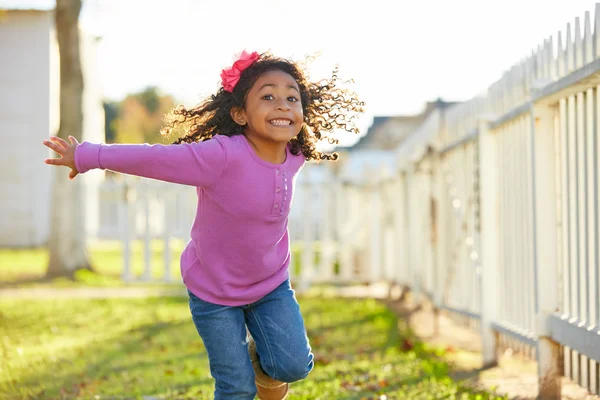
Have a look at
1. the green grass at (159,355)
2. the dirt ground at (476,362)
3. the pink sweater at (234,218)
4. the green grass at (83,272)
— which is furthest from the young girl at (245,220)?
the green grass at (83,272)

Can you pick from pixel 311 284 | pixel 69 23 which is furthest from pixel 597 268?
pixel 69 23

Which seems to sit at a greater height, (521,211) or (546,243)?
(521,211)

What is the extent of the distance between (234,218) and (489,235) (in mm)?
3042

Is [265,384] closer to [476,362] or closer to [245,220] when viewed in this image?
[245,220]

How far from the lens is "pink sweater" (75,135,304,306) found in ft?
12.0

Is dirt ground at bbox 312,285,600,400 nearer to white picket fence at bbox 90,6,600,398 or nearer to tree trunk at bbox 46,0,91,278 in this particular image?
white picket fence at bbox 90,6,600,398

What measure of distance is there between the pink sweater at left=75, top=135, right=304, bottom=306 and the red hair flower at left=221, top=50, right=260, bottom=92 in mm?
299

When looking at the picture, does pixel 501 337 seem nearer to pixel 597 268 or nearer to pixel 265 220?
pixel 597 268

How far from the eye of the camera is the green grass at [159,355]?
206 inches

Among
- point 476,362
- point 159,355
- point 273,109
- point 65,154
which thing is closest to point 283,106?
point 273,109

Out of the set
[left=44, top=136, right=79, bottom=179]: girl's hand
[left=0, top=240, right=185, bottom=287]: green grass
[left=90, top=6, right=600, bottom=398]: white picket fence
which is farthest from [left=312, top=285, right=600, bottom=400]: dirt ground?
[left=0, top=240, right=185, bottom=287]: green grass

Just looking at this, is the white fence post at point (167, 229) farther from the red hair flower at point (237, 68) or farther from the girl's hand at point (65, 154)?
the girl's hand at point (65, 154)

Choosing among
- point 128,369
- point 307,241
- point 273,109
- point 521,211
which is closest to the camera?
point 273,109

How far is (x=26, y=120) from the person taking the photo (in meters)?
26.5
